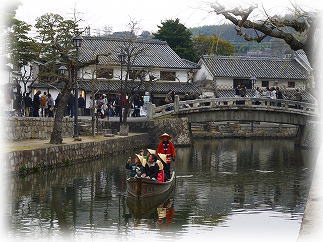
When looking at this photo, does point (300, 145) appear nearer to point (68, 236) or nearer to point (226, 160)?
point (226, 160)

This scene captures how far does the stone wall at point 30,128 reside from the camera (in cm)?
2557

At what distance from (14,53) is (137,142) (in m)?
8.42

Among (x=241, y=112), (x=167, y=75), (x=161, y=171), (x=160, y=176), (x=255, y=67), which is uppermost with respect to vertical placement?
(x=255, y=67)

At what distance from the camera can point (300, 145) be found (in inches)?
1537

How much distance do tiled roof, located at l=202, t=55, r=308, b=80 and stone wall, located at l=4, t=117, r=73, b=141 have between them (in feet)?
82.4

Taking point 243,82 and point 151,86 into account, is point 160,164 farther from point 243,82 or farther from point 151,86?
point 243,82

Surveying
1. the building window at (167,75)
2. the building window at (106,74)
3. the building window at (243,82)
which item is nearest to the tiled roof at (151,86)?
the building window at (106,74)

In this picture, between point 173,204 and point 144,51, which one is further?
point 144,51

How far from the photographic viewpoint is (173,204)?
1738 centimetres

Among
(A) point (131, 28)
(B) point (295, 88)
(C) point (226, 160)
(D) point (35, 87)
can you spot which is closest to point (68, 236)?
(C) point (226, 160)

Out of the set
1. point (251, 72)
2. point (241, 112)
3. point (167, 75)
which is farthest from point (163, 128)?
point (251, 72)

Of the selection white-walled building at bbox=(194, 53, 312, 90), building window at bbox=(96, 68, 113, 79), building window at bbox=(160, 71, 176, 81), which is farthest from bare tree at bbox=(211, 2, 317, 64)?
white-walled building at bbox=(194, 53, 312, 90)

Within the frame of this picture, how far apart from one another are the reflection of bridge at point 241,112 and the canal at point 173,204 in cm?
922

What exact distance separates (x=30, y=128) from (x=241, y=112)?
15162mm
